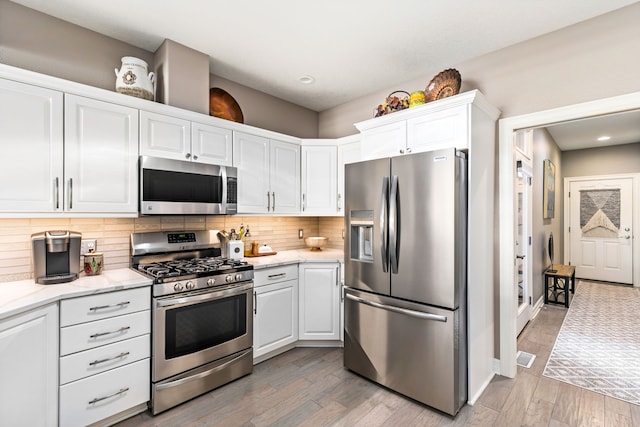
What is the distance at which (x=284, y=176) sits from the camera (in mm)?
3422

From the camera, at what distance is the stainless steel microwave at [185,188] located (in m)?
2.40

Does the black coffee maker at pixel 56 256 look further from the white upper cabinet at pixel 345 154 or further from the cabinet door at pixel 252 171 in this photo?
the white upper cabinet at pixel 345 154

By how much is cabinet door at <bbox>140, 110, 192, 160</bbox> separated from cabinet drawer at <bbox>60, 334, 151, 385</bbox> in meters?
1.36

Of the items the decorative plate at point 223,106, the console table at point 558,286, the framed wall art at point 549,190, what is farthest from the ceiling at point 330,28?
the console table at point 558,286

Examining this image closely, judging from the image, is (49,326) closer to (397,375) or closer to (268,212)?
(268,212)

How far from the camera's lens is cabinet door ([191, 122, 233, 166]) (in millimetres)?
2699

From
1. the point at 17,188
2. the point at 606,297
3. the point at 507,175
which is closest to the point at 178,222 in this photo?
the point at 17,188

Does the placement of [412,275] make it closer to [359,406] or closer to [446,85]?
[359,406]

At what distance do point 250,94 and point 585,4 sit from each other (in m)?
2.93

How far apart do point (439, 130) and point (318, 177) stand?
1513 millimetres

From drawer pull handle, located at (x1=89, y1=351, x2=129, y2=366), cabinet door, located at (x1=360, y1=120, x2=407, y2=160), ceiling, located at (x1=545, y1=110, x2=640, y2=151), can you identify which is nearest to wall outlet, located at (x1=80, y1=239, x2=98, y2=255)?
drawer pull handle, located at (x1=89, y1=351, x2=129, y2=366)

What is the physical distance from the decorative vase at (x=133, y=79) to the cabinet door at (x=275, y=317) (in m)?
1.85

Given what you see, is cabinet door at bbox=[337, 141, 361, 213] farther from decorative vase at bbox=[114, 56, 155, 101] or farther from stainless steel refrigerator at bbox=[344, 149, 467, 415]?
decorative vase at bbox=[114, 56, 155, 101]

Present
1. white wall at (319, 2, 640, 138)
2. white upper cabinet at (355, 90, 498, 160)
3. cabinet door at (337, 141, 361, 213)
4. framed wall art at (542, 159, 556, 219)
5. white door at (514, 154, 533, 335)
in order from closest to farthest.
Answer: white wall at (319, 2, 640, 138) → white upper cabinet at (355, 90, 498, 160) → cabinet door at (337, 141, 361, 213) → white door at (514, 154, 533, 335) → framed wall art at (542, 159, 556, 219)
